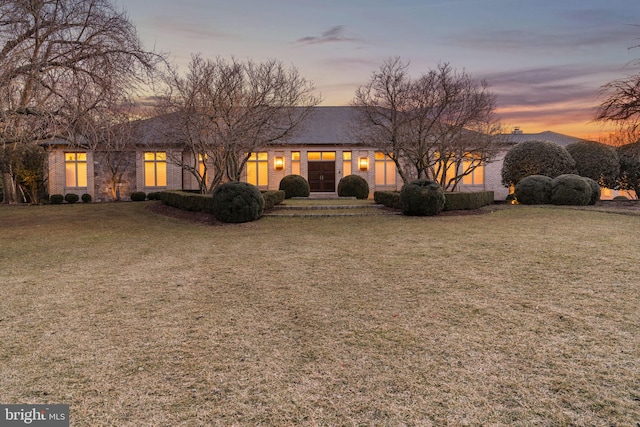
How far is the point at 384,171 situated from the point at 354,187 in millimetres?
3049

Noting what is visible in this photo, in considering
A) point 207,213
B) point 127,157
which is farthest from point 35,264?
point 127,157

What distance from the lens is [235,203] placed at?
13.0 metres

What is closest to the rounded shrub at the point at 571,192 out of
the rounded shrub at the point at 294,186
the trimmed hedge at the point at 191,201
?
the rounded shrub at the point at 294,186

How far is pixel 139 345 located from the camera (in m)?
3.73

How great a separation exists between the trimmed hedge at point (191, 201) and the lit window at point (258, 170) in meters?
7.50

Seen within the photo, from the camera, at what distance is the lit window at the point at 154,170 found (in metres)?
24.8

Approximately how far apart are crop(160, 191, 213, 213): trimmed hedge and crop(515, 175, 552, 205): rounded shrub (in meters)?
13.3

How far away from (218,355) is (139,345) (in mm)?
801

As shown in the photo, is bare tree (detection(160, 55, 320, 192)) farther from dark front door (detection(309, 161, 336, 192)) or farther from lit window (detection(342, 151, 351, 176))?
lit window (detection(342, 151, 351, 176))

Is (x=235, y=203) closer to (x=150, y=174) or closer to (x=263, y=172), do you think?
(x=263, y=172)

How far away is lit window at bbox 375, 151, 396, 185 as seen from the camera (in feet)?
83.3

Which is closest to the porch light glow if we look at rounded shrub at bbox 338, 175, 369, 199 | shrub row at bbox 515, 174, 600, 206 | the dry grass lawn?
rounded shrub at bbox 338, 175, 369, 199

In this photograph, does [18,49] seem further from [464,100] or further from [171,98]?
[464,100]

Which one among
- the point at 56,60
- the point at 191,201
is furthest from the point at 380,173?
the point at 56,60
